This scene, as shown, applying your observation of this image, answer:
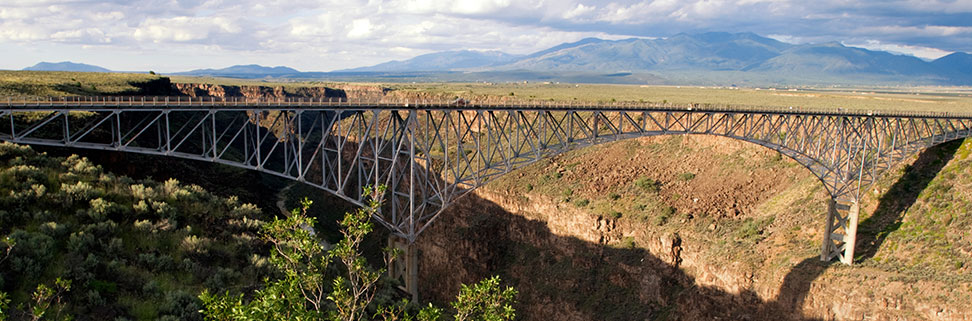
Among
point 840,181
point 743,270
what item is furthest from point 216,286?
point 840,181

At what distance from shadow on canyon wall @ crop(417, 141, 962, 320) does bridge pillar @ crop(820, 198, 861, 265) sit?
837 millimetres

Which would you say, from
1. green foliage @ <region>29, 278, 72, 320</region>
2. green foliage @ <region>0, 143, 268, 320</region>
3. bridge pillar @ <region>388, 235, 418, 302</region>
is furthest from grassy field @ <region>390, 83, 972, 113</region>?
green foliage @ <region>29, 278, 72, 320</region>

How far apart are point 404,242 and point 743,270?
924 inches

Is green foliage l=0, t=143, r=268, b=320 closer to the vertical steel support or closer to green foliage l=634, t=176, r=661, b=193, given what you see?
the vertical steel support

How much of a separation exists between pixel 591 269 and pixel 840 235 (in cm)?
1844

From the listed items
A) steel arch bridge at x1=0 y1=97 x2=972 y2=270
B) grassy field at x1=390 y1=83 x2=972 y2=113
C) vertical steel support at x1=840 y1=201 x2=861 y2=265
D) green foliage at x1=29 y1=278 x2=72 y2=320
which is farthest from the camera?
grassy field at x1=390 y1=83 x2=972 y2=113

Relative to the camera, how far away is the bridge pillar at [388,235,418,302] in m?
39.0

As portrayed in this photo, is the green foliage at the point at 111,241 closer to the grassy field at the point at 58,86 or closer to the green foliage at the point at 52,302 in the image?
the green foliage at the point at 52,302

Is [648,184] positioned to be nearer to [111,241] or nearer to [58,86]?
[111,241]

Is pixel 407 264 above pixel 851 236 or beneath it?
beneath

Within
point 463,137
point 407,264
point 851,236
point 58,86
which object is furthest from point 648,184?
point 58,86

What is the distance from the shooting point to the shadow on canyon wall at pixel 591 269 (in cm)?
4312

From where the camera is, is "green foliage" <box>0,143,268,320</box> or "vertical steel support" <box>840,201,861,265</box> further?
"vertical steel support" <box>840,201,861,265</box>

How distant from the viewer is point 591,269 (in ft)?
171
